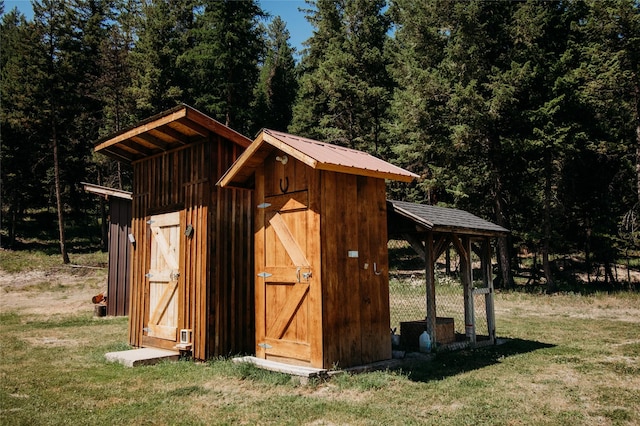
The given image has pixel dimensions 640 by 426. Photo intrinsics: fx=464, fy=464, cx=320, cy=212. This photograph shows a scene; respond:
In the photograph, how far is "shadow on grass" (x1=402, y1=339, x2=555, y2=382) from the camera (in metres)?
7.27

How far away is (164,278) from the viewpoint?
9383 millimetres

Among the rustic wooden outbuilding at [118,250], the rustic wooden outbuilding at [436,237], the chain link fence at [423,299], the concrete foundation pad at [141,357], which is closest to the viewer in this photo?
the concrete foundation pad at [141,357]

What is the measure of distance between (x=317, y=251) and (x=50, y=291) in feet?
60.3

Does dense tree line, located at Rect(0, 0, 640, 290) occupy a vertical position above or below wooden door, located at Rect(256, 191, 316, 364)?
above

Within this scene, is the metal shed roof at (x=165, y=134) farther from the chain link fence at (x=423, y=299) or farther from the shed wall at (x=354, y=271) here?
the chain link fence at (x=423, y=299)

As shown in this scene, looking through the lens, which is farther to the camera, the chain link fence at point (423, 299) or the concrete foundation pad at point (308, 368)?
the chain link fence at point (423, 299)

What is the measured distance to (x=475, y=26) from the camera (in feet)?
69.4

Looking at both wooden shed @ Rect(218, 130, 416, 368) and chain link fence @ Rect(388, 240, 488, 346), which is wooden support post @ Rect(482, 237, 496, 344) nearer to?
chain link fence @ Rect(388, 240, 488, 346)

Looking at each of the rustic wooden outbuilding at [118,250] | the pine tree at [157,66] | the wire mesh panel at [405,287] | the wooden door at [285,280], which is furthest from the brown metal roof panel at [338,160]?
the pine tree at [157,66]

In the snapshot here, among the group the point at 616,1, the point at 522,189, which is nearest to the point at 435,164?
the point at 522,189

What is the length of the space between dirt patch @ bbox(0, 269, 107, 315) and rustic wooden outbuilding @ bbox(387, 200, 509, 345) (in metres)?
12.6

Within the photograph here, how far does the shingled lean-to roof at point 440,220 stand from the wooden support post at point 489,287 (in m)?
0.41

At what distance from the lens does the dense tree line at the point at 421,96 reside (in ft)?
67.0

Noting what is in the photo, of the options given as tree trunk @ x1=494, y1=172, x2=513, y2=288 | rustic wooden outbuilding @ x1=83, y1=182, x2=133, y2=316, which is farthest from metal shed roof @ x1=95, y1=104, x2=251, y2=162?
tree trunk @ x1=494, y1=172, x2=513, y2=288
